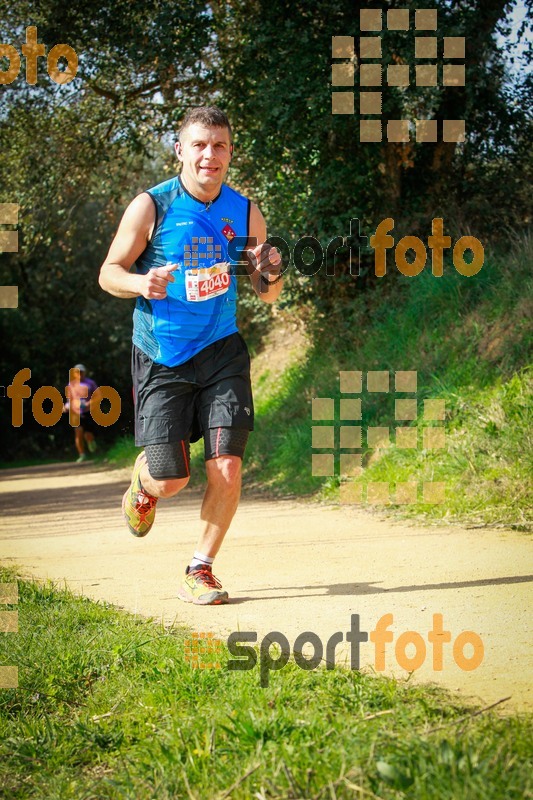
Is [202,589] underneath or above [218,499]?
underneath

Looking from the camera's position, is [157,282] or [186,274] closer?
[157,282]

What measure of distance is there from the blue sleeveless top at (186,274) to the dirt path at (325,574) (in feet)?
4.27

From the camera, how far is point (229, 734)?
247 cm

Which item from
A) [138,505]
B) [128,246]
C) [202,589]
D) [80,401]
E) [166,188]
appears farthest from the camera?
[80,401]

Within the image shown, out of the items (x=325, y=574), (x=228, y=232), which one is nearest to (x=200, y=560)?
(x=325, y=574)

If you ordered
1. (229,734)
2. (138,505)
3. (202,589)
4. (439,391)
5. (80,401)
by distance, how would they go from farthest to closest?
1. (80,401)
2. (439,391)
3. (138,505)
4. (202,589)
5. (229,734)

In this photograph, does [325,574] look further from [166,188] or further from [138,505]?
[166,188]

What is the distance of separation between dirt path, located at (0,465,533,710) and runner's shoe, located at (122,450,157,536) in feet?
1.08

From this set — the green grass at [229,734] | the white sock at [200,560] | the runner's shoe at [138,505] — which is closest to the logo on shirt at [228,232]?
the runner's shoe at [138,505]

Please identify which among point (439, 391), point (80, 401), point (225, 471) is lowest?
point (80, 401)

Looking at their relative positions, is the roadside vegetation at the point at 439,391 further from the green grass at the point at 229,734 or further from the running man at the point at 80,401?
the running man at the point at 80,401

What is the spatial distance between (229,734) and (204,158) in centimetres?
303

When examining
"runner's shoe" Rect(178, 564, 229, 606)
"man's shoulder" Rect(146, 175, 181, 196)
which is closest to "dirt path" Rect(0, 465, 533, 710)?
"runner's shoe" Rect(178, 564, 229, 606)

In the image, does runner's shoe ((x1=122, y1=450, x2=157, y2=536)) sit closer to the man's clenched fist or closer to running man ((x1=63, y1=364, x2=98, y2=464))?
the man's clenched fist
